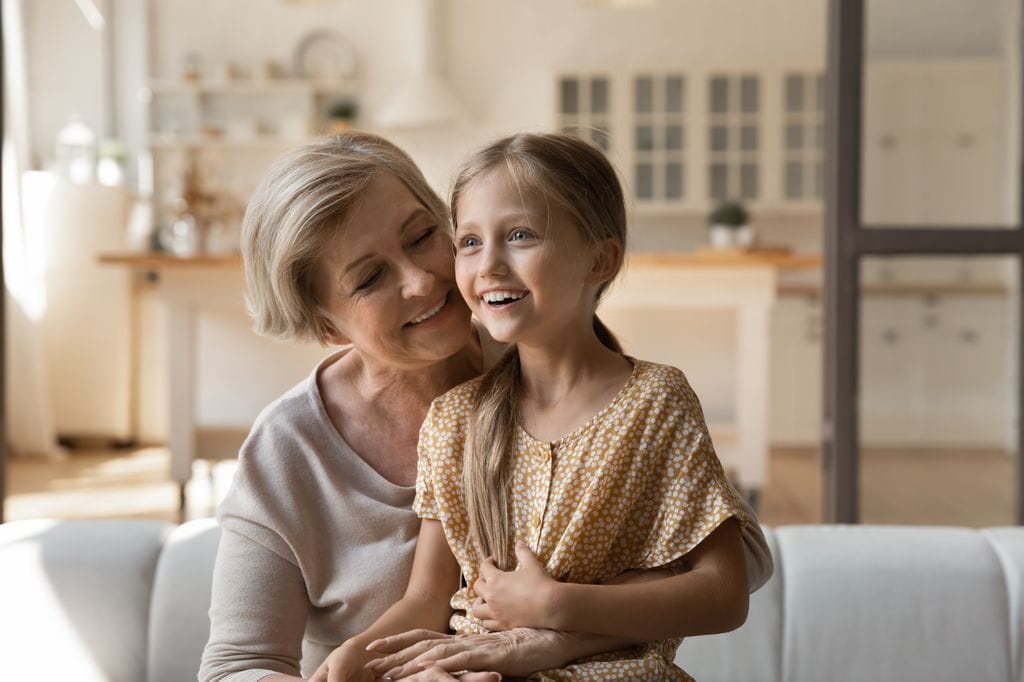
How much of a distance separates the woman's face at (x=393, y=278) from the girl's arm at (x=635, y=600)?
0.29 m

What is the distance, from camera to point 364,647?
1210 mm

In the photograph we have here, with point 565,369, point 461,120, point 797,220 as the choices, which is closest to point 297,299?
point 565,369

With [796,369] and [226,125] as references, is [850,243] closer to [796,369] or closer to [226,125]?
[796,369]

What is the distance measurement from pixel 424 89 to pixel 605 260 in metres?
6.15

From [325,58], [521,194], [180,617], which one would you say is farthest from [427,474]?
[325,58]

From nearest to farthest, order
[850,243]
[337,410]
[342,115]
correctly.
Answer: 1. [337,410]
2. [850,243]
3. [342,115]

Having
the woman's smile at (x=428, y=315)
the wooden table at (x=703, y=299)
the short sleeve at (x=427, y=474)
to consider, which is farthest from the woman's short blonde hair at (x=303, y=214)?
the wooden table at (x=703, y=299)

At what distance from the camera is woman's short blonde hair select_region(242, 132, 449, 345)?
131 centimetres

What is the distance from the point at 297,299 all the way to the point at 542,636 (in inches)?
20.3

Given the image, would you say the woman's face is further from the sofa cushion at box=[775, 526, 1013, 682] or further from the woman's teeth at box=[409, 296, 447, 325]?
the sofa cushion at box=[775, 526, 1013, 682]

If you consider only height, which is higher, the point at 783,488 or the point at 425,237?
the point at 425,237

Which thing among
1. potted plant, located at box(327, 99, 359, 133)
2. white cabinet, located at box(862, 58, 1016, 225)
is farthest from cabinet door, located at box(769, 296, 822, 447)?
white cabinet, located at box(862, 58, 1016, 225)

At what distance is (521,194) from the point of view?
121 cm

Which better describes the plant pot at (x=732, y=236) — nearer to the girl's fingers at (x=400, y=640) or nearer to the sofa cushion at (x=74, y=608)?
the sofa cushion at (x=74, y=608)
